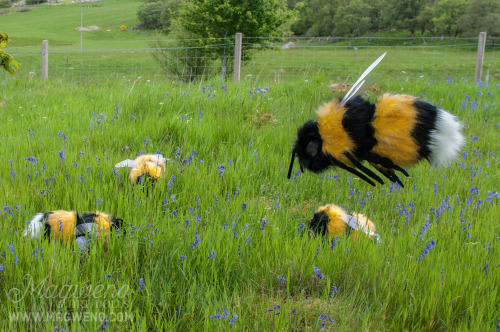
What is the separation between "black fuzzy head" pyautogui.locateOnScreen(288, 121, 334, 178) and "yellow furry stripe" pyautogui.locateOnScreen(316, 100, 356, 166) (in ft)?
0.13

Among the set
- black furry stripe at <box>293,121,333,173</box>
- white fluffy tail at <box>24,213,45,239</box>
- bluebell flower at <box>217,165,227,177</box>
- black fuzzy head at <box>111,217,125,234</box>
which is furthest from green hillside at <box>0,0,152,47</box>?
black furry stripe at <box>293,121,333,173</box>

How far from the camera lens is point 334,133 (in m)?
1.94

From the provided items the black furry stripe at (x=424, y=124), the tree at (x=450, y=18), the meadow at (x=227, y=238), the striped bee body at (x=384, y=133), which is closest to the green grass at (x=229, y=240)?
the meadow at (x=227, y=238)

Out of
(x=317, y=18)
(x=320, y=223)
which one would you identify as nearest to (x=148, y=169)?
(x=320, y=223)

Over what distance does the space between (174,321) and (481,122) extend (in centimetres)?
585

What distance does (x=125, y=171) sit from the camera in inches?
143

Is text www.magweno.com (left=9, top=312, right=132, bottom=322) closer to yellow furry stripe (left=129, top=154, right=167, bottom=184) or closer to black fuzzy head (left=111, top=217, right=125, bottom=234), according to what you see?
black fuzzy head (left=111, top=217, right=125, bottom=234)

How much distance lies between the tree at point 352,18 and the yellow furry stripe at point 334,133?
65957mm

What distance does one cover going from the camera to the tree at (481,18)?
54750 mm

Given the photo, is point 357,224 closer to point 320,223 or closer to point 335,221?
point 335,221

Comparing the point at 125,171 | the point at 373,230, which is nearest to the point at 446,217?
the point at 373,230

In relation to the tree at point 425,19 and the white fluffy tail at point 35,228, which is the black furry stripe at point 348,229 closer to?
the white fluffy tail at point 35,228

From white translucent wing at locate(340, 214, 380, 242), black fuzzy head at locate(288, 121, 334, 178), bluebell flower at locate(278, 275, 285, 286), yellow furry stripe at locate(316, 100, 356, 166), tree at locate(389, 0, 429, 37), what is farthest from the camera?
tree at locate(389, 0, 429, 37)

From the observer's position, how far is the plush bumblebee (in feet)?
11.3
